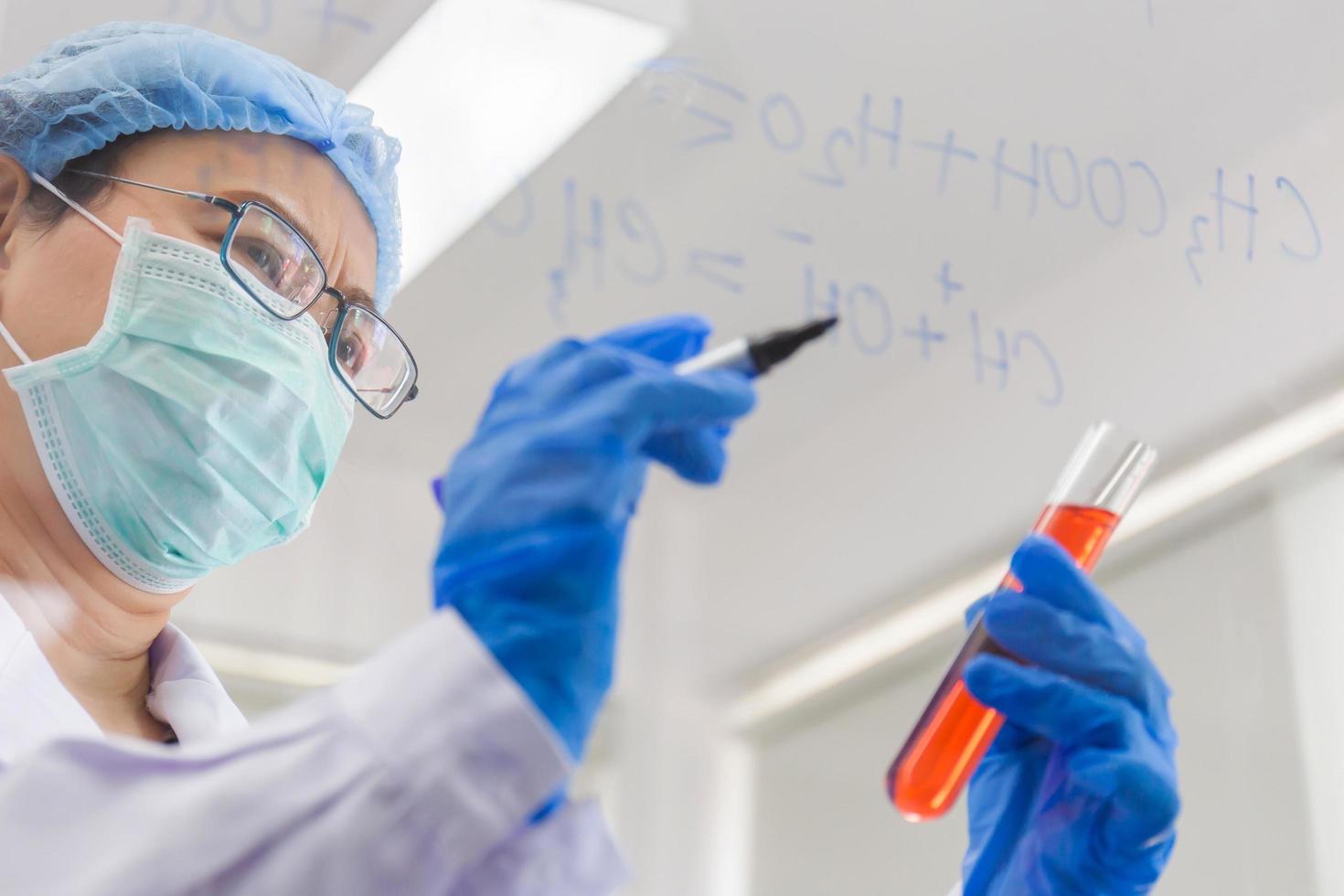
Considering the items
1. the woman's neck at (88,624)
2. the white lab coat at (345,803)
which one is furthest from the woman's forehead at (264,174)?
the white lab coat at (345,803)

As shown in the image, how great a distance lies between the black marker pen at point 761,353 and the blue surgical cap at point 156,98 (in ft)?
1.13

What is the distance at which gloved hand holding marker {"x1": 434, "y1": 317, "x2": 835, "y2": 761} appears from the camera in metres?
0.58

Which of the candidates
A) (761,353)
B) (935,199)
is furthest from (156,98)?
(935,199)

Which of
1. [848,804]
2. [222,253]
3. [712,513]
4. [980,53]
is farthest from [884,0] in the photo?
[848,804]

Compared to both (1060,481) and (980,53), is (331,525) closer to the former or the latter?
(1060,481)

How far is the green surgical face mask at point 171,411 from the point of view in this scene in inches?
32.6

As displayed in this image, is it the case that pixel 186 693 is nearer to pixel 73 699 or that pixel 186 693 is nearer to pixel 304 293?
pixel 73 699

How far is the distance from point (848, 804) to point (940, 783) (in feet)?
1.72

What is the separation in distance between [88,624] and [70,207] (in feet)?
0.85

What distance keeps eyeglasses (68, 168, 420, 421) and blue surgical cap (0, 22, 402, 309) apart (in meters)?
0.03

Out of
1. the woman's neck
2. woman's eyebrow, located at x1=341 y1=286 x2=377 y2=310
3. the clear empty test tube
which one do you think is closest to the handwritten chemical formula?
woman's eyebrow, located at x1=341 y1=286 x2=377 y2=310

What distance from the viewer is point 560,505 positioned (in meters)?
0.59

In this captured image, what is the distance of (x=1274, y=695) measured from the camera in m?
1.39

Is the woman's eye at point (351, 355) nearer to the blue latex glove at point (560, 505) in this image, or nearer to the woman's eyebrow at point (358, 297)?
the woman's eyebrow at point (358, 297)
